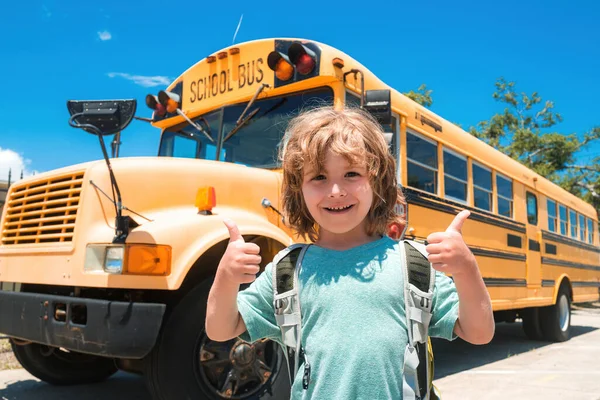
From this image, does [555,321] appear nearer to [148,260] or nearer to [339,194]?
[148,260]

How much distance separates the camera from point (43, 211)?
3105 millimetres

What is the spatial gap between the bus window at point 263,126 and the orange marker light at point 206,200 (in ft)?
2.47

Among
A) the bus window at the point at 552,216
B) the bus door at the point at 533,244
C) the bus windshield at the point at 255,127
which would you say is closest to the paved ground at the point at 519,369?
the bus door at the point at 533,244

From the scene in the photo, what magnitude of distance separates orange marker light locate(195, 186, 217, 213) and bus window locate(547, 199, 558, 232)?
228 inches

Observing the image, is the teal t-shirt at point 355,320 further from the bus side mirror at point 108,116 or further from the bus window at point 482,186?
the bus window at point 482,186

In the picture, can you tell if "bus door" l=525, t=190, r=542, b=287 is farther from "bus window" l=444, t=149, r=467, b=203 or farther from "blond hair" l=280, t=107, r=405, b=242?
"blond hair" l=280, t=107, r=405, b=242

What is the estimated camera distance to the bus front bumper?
250 cm

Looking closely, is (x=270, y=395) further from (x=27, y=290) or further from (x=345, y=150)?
(x=345, y=150)

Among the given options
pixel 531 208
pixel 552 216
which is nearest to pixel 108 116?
pixel 531 208

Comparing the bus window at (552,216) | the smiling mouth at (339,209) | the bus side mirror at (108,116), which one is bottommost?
the smiling mouth at (339,209)

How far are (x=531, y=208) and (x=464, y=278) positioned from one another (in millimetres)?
6125

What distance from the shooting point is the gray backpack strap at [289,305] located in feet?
4.23

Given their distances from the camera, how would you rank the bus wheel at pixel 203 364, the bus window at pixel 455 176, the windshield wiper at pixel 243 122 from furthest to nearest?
the bus window at pixel 455 176 → the windshield wiper at pixel 243 122 → the bus wheel at pixel 203 364

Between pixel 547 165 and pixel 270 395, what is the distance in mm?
16285
